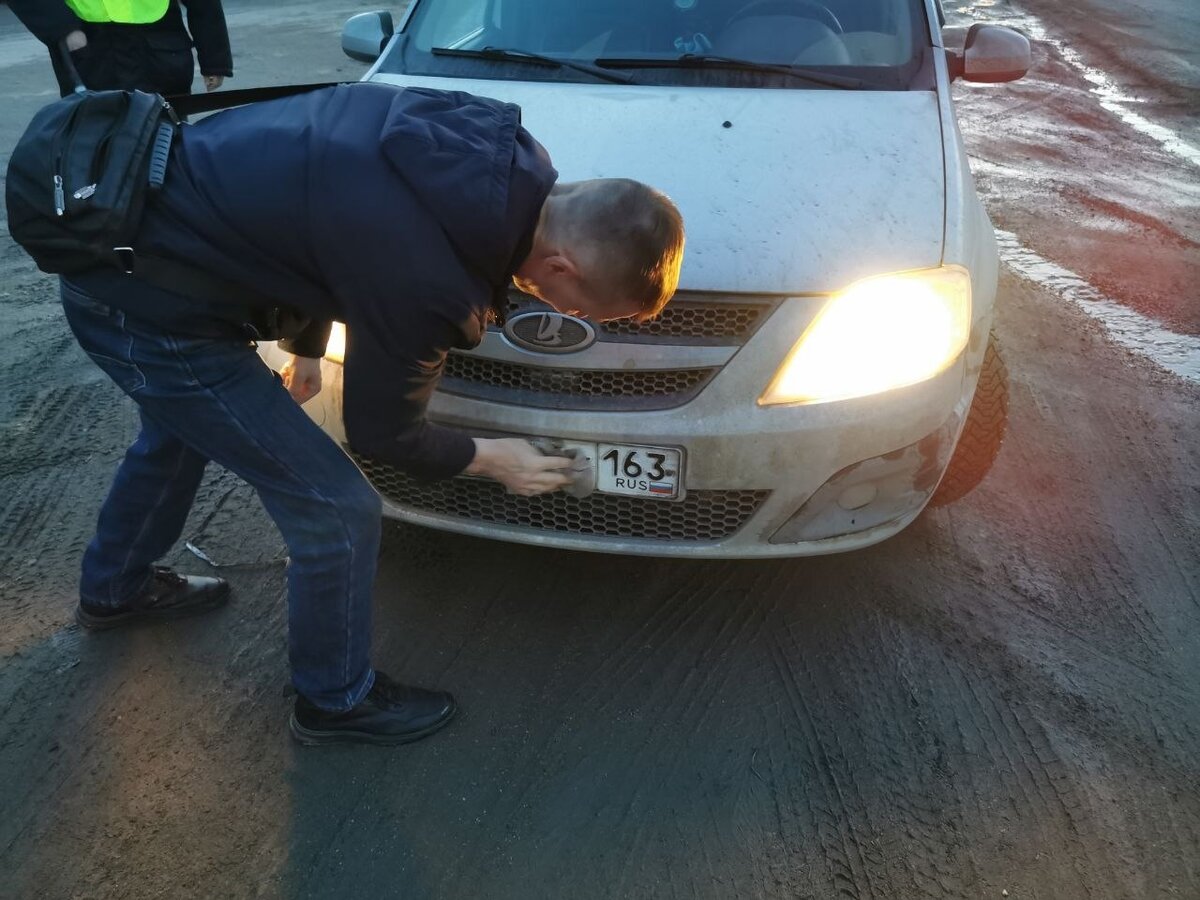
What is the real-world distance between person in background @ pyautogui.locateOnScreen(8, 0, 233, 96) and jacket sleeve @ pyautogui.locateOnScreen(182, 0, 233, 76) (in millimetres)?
163

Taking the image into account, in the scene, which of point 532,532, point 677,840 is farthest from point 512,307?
point 677,840

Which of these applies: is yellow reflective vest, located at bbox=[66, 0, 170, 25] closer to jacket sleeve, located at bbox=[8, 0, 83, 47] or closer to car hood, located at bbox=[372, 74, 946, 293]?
jacket sleeve, located at bbox=[8, 0, 83, 47]

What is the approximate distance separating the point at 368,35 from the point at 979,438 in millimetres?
2520

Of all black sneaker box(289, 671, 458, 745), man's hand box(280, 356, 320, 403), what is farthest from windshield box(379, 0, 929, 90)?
black sneaker box(289, 671, 458, 745)

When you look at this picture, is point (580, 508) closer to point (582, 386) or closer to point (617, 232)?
point (582, 386)

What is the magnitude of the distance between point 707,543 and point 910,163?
1.08 m

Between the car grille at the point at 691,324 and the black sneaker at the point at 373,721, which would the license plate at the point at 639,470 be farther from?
the black sneaker at the point at 373,721

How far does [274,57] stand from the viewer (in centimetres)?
972

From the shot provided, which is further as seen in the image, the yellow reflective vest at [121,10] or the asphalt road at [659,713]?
the yellow reflective vest at [121,10]

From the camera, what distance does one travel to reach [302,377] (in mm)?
2336

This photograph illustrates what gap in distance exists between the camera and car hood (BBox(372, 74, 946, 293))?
7.40 ft

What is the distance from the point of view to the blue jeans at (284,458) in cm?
Answer: 190

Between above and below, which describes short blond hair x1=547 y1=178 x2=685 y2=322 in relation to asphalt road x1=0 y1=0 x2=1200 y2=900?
above

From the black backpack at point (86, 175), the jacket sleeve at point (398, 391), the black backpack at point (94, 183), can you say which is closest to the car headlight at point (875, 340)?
the jacket sleeve at point (398, 391)
